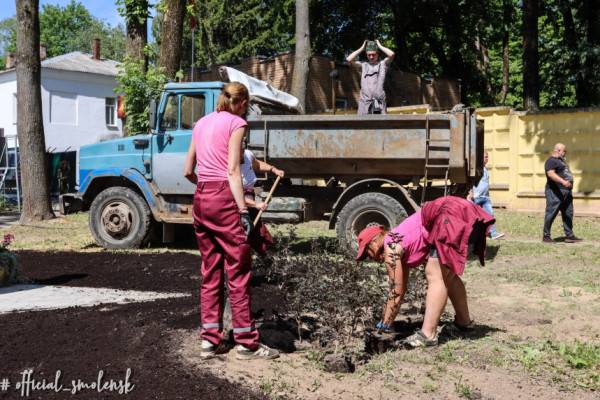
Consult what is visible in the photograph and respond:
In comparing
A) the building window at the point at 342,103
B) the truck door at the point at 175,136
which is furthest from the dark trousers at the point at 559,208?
the building window at the point at 342,103

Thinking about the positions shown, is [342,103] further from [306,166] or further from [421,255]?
[421,255]

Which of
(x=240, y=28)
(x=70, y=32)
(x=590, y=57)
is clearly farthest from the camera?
(x=70, y=32)

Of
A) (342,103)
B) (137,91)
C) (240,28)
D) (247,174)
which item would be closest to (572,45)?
(342,103)

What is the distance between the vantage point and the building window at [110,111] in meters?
41.8

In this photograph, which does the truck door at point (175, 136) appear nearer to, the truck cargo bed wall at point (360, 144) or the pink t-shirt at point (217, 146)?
the truck cargo bed wall at point (360, 144)

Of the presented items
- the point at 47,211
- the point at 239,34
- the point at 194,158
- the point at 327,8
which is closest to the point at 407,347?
the point at 194,158

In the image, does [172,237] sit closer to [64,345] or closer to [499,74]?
[64,345]

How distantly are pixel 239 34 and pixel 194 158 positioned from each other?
104ft

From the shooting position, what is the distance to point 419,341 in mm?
5062

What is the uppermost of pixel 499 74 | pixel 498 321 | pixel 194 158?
pixel 499 74

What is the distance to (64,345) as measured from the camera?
471cm

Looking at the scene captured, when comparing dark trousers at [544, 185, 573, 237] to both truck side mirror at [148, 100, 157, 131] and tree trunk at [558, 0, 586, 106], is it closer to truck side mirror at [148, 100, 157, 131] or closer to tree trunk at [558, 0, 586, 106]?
truck side mirror at [148, 100, 157, 131]

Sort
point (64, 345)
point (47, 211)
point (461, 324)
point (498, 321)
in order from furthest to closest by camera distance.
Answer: point (47, 211) → point (498, 321) → point (461, 324) → point (64, 345)

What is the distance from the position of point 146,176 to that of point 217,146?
20.0ft
